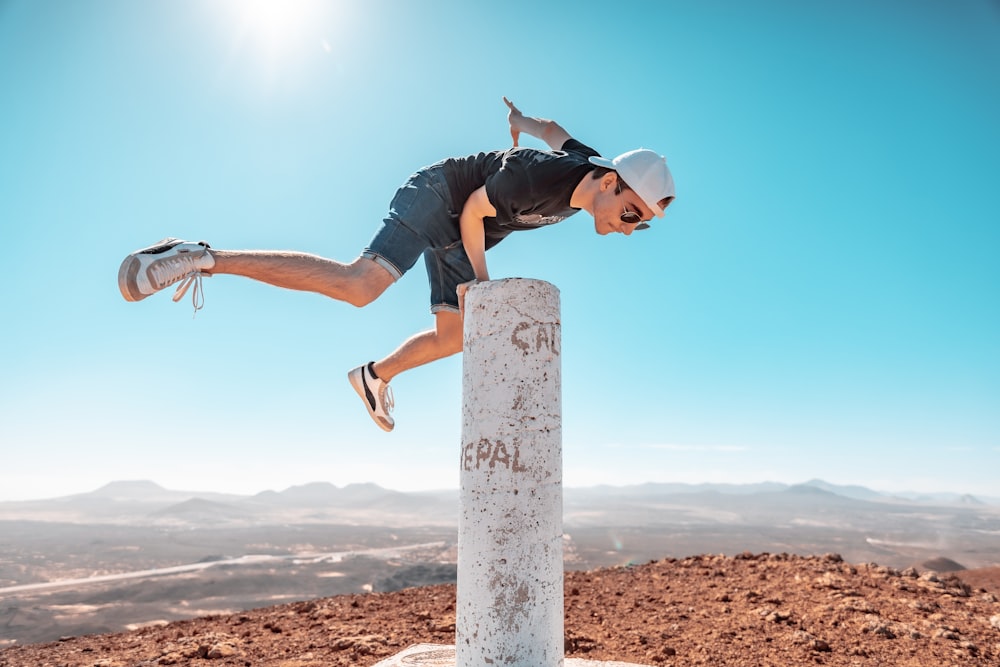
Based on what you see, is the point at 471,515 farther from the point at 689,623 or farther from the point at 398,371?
the point at 689,623

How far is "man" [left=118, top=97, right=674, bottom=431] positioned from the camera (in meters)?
3.59

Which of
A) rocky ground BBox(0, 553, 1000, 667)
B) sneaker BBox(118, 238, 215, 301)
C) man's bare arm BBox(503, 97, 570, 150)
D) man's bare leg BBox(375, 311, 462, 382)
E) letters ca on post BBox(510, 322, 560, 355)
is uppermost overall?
man's bare arm BBox(503, 97, 570, 150)

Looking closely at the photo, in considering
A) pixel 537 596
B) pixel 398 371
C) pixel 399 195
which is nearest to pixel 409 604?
pixel 398 371

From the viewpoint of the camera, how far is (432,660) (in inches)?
152

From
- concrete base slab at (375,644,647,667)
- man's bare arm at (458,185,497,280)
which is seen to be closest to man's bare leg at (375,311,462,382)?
man's bare arm at (458,185,497,280)

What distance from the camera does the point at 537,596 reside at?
2939mm

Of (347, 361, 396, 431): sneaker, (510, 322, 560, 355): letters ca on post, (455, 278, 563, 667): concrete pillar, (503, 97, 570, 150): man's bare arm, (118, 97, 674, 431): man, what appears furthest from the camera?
(347, 361, 396, 431): sneaker

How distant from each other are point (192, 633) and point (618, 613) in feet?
11.0

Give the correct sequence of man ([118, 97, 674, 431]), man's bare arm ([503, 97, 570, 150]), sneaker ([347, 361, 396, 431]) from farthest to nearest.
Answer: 1. sneaker ([347, 361, 396, 431])
2. man's bare arm ([503, 97, 570, 150])
3. man ([118, 97, 674, 431])

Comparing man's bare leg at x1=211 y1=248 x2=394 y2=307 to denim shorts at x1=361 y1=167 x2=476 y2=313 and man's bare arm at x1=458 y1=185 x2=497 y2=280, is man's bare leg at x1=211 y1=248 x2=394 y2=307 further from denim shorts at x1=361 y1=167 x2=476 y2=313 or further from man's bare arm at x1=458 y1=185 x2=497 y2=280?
man's bare arm at x1=458 y1=185 x2=497 y2=280

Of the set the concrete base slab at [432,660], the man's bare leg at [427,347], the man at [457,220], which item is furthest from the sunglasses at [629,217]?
the concrete base slab at [432,660]

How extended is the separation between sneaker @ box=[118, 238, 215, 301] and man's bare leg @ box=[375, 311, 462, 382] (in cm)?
147

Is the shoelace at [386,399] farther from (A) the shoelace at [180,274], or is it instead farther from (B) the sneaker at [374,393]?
(A) the shoelace at [180,274]

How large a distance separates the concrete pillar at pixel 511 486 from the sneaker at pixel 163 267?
1584 mm
